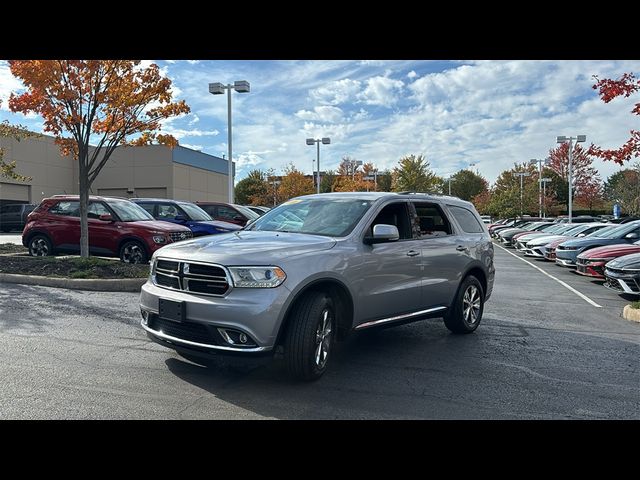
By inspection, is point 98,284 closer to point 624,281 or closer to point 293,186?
point 624,281

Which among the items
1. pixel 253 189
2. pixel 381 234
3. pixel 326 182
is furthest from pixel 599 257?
pixel 326 182

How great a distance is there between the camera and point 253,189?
5491cm

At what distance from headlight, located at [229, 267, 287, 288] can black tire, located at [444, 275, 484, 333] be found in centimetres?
310

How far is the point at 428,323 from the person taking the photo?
25.2 feet

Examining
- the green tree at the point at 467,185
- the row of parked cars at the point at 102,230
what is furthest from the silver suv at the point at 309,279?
the green tree at the point at 467,185

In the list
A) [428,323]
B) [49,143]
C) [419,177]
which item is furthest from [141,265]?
[419,177]

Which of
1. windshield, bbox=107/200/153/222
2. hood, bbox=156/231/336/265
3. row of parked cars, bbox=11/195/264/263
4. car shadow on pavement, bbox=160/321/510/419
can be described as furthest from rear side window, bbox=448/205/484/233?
windshield, bbox=107/200/153/222

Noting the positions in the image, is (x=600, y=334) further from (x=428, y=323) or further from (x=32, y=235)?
(x=32, y=235)

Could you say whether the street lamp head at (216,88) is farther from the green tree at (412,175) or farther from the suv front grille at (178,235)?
the green tree at (412,175)

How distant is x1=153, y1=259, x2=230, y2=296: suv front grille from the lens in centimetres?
445

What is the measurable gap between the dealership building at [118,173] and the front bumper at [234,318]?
38.2 metres

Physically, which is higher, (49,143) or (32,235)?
(49,143)

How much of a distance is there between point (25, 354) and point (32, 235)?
8.41 m
